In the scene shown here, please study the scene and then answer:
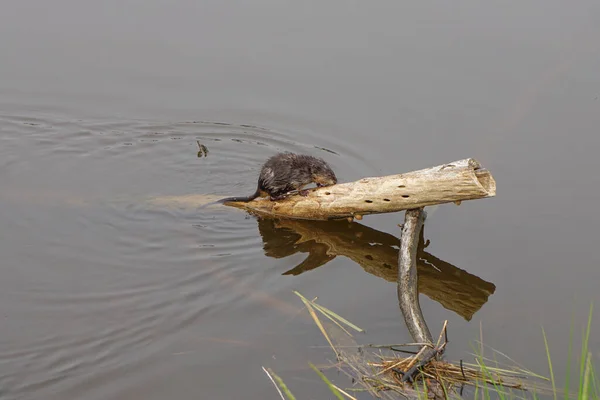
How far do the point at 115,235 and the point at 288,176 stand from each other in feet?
5.96

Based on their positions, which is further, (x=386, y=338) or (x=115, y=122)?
(x=115, y=122)

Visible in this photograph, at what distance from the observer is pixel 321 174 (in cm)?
752

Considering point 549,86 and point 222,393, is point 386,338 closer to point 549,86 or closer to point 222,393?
point 222,393

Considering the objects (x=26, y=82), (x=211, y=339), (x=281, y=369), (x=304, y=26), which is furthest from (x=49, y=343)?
(x=304, y=26)

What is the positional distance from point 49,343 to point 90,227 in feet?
6.02

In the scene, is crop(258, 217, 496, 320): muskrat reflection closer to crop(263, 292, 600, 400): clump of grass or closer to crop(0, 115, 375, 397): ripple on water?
crop(0, 115, 375, 397): ripple on water

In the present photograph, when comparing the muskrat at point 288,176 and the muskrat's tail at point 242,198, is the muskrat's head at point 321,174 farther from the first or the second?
the muskrat's tail at point 242,198

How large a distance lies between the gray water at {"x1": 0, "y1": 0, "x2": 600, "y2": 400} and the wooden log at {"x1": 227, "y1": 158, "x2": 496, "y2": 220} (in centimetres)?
34

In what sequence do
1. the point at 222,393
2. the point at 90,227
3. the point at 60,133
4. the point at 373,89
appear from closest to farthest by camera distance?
the point at 222,393 → the point at 90,227 → the point at 60,133 → the point at 373,89

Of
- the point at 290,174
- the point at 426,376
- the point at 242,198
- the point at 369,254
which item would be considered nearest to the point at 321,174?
the point at 290,174

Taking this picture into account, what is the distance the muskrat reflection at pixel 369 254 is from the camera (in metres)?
6.46

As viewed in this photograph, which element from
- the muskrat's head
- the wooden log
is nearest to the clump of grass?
the wooden log

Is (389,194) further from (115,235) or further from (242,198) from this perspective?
(115,235)

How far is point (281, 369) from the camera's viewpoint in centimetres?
536
